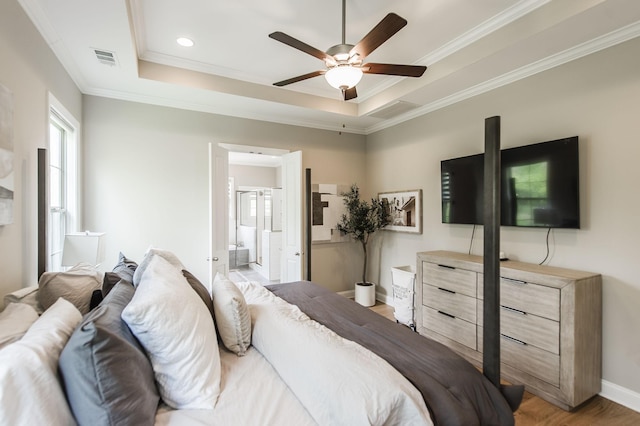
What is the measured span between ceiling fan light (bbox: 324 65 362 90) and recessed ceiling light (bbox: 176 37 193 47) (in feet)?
4.72

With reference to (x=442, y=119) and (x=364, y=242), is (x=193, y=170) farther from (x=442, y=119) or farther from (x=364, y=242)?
(x=442, y=119)

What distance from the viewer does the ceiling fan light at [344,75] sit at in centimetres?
221

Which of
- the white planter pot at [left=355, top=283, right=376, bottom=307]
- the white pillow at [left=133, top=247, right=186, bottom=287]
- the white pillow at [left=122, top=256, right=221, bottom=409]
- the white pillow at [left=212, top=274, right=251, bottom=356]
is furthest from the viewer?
the white planter pot at [left=355, top=283, right=376, bottom=307]

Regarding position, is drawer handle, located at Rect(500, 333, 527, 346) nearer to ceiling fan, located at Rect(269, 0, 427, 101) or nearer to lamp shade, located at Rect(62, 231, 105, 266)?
ceiling fan, located at Rect(269, 0, 427, 101)

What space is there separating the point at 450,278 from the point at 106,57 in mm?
3650

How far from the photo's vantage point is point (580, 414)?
217 centimetres

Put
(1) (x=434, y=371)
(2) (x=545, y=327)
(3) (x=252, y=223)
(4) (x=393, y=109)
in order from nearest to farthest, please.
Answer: (1) (x=434, y=371), (2) (x=545, y=327), (4) (x=393, y=109), (3) (x=252, y=223)

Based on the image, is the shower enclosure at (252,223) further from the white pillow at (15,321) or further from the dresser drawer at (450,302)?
the white pillow at (15,321)

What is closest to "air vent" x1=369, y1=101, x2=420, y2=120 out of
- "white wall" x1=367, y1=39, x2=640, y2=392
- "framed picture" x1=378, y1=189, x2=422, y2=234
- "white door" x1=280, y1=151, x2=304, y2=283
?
"white wall" x1=367, y1=39, x2=640, y2=392

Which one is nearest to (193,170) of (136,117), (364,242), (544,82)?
(136,117)

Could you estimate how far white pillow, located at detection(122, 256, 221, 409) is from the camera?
119 centimetres

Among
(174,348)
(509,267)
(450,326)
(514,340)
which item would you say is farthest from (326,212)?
(174,348)

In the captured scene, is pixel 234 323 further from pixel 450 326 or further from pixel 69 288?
pixel 450 326

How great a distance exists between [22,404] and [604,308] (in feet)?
10.9
